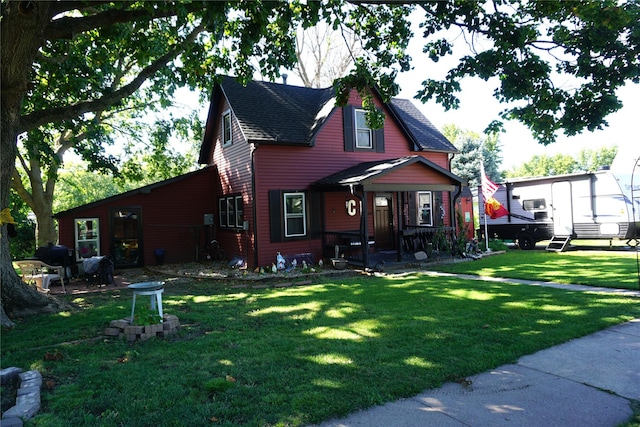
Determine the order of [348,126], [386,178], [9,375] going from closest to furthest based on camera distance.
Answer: [9,375]
[386,178]
[348,126]

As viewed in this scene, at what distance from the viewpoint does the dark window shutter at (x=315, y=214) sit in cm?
1423

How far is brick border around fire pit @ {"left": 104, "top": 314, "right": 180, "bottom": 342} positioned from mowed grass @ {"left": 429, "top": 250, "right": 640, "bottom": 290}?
8328mm

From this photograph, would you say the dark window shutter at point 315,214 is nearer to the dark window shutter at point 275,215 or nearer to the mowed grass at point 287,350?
the dark window shutter at point 275,215

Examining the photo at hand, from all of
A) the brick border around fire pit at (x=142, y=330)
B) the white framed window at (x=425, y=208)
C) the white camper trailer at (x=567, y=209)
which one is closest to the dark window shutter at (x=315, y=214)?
the white framed window at (x=425, y=208)

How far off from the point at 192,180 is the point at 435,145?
10.5 m

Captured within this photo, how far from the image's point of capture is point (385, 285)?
9.95 meters

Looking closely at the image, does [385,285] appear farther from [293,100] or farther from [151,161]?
[151,161]

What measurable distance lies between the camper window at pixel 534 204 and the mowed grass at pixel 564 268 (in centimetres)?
247

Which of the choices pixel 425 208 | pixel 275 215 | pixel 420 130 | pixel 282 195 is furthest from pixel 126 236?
pixel 420 130

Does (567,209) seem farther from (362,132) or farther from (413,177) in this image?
(362,132)

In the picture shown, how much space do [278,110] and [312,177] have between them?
117 inches

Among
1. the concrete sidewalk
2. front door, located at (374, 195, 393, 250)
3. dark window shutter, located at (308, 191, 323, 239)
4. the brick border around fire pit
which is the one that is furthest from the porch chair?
front door, located at (374, 195, 393, 250)

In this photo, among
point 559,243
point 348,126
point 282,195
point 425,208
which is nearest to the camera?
point 282,195

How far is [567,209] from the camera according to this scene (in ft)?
54.5
